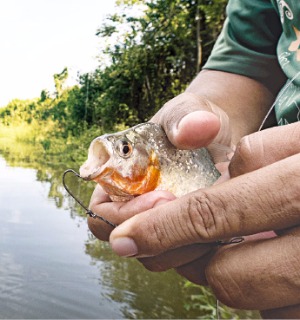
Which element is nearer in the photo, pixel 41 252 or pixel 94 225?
pixel 94 225

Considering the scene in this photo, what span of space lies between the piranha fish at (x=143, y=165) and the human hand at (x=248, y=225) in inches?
3.3

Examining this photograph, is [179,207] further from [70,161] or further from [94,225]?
[70,161]

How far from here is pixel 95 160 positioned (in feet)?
4.24

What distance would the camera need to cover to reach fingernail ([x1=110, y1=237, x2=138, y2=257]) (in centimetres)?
133

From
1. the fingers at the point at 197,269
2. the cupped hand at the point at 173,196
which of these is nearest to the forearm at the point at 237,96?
the cupped hand at the point at 173,196

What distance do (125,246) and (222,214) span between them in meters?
0.29

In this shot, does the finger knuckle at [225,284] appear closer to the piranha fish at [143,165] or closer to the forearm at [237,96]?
the piranha fish at [143,165]

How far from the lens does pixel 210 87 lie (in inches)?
78.9

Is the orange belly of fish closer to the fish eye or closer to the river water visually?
the fish eye

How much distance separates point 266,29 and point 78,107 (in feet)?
55.1

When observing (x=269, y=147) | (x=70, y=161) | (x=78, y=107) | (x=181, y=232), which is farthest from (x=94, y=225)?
(x=78, y=107)

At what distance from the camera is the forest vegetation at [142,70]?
32.4ft

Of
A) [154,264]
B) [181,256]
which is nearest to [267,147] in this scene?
[181,256]

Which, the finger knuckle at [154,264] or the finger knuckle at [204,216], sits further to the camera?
the finger knuckle at [154,264]
